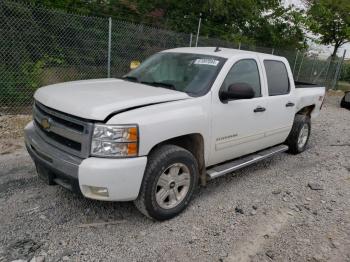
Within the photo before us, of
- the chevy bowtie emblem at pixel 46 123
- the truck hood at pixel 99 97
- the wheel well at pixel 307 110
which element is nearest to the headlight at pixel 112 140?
the truck hood at pixel 99 97

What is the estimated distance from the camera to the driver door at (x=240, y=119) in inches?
150

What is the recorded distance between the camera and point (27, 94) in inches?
285

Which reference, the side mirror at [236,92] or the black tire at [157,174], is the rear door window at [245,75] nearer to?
the side mirror at [236,92]

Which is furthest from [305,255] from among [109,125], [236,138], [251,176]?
[109,125]

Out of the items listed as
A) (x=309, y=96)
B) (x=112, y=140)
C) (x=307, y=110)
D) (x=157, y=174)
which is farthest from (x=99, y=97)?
(x=307, y=110)

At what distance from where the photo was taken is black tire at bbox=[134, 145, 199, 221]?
3.14 m

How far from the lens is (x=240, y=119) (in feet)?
13.4

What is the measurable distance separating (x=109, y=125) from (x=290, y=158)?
4.16 meters

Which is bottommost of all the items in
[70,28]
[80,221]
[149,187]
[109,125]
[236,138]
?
[80,221]

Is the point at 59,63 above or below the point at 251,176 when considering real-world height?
above

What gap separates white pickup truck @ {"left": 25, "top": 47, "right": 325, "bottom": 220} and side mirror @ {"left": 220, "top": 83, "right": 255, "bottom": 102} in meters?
0.01

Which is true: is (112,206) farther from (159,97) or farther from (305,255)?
(305,255)

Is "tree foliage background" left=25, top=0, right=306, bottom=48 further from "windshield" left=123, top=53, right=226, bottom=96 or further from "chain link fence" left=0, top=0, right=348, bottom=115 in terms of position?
"windshield" left=123, top=53, right=226, bottom=96

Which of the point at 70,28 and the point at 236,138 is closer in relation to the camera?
the point at 236,138
